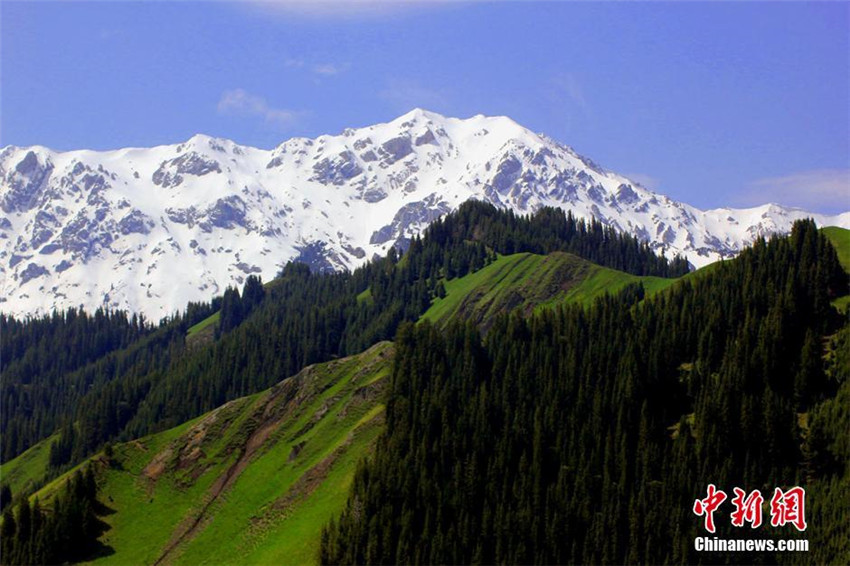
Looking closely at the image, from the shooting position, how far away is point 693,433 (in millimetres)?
188500

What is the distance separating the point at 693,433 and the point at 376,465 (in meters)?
55.4

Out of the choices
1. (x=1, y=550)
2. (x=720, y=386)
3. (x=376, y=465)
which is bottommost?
(x=1, y=550)

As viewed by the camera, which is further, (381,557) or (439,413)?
(439,413)

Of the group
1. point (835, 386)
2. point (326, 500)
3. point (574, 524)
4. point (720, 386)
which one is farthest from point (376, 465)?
point (835, 386)

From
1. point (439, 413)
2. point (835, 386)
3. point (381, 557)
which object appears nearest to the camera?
point (381, 557)

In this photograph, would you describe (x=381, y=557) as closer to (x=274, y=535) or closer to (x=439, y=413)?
(x=274, y=535)

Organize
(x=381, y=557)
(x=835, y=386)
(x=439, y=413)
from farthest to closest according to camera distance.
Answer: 1. (x=439, y=413)
2. (x=835, y=386)
3. (x=381, y=557)
